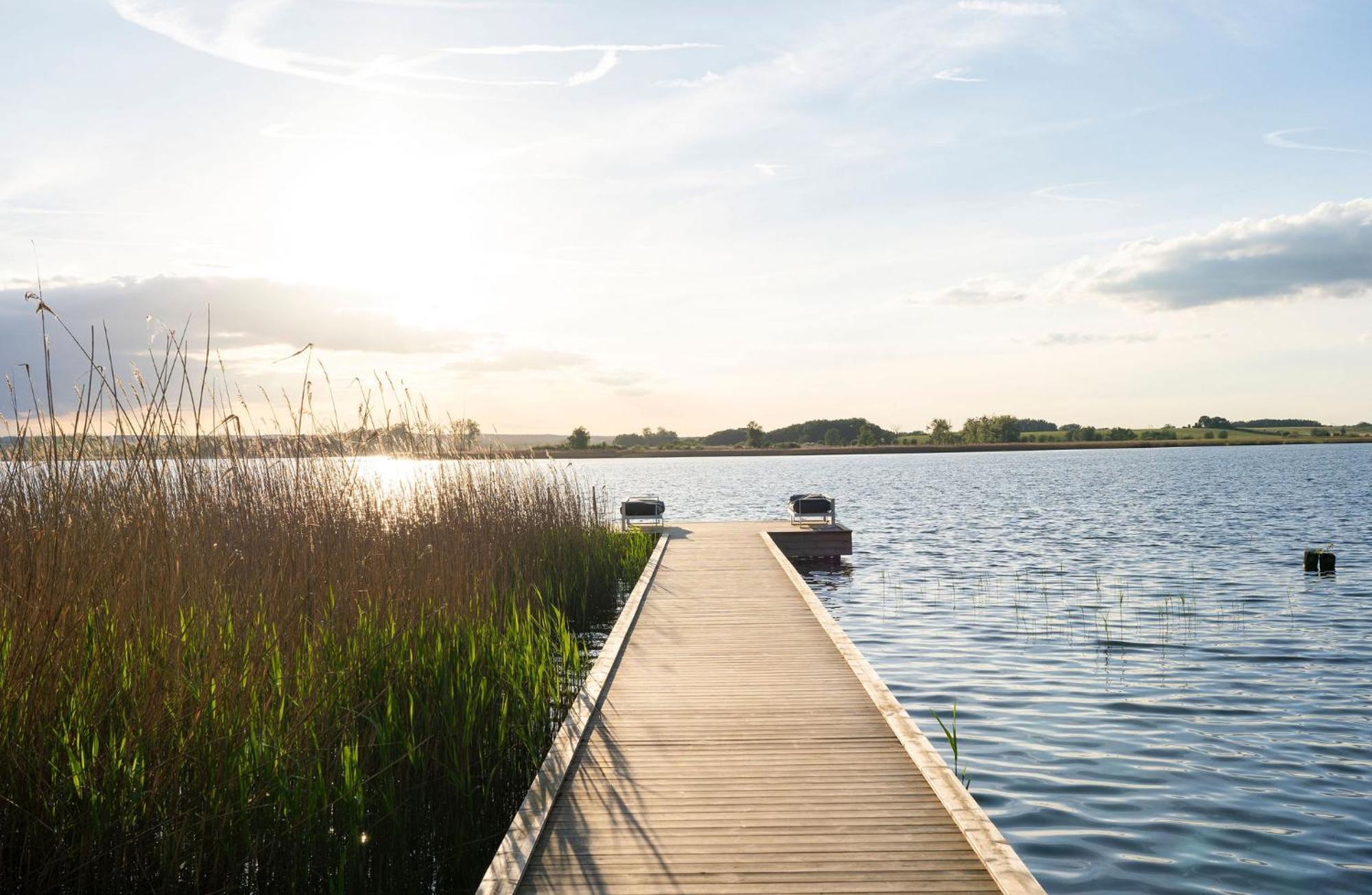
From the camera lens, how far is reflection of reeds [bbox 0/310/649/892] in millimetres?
2939

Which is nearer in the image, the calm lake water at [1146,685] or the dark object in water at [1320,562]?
the calm lake water at [1146,685]

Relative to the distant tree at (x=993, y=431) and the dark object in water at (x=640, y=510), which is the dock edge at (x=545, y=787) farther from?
the distant tree at (x=993, y=431)

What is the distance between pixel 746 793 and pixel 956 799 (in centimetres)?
82

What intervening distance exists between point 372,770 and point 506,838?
87cm

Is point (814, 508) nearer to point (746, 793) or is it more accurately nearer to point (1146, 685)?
point (1146, 685)

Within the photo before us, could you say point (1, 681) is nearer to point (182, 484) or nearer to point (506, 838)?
point (506, 838)

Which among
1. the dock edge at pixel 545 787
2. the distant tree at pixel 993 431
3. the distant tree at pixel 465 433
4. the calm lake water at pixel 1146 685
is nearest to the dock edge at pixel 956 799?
the calm lake water at pixel 1146 685

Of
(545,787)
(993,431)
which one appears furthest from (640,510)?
(993,431)

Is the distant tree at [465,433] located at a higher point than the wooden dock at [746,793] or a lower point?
higher

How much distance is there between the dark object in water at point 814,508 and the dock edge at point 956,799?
388 inches

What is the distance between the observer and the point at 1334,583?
1292 cm

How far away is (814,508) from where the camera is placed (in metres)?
15.9

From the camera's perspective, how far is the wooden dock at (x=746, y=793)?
3.09 m

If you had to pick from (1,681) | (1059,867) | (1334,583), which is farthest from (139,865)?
(1334,583)
